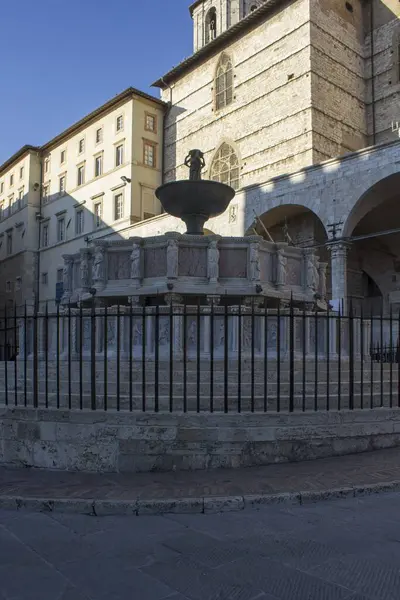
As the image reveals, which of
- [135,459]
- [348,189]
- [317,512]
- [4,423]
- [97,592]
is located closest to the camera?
[97,592]

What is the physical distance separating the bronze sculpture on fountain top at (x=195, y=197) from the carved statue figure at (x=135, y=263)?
1631 millimetres

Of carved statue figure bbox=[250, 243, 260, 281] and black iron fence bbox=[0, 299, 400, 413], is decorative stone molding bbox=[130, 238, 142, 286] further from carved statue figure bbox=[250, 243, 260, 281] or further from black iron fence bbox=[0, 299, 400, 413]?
carved statue figure bbox=[250, 243, 260, 281]

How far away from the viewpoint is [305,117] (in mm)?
27688

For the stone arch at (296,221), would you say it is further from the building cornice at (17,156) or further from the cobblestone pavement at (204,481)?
the building cornice at (17,156)

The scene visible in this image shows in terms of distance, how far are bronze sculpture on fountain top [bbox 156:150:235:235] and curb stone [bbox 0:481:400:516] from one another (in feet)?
24.9

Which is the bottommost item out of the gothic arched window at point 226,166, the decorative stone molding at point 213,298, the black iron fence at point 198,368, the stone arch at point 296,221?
the black iron fence at point 198,368

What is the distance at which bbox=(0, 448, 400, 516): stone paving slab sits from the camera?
4648mm

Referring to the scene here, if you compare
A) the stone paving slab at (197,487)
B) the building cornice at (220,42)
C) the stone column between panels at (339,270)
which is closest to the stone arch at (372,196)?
the stone column between panels at (339,270)

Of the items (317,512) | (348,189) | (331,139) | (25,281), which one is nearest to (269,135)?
(331,139)

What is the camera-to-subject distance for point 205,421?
5.99 meters

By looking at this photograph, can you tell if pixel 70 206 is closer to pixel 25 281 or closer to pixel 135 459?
pixel 25 281

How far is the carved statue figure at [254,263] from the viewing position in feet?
34.2

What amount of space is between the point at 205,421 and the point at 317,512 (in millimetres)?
1751

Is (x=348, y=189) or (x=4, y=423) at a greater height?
(x=348, y=189)
